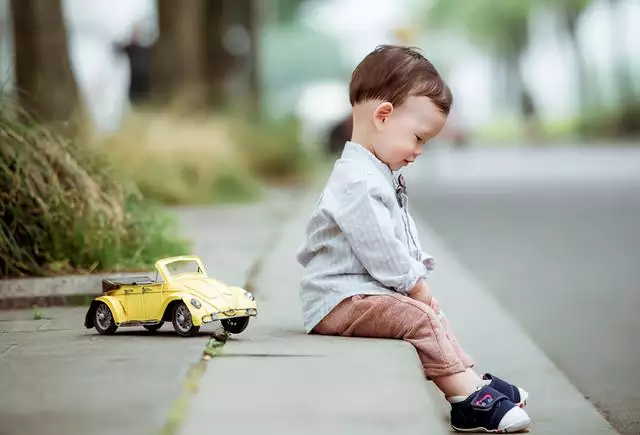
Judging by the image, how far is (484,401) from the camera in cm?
514

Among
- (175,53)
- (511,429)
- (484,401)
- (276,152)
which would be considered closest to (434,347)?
(484,401)

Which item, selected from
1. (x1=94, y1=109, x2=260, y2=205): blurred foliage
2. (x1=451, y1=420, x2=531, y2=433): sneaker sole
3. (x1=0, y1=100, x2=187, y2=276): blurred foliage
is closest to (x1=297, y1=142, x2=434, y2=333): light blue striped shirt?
(x1=451, y1=420, x2=531, y2=433): sneaker sole

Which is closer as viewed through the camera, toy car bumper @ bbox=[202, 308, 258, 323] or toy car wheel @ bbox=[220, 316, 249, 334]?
toy car bumper @ bbox=[202, 308, 258, 323]

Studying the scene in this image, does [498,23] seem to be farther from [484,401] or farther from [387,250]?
[484,401]

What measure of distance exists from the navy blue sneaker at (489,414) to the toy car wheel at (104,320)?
1.30 m

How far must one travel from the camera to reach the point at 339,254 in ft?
18.1

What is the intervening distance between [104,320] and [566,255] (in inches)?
268

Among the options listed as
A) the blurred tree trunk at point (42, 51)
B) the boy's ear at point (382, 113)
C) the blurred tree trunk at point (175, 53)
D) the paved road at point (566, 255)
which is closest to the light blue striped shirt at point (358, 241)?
the boy's ear at point (382, 113)

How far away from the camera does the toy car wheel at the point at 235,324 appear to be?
5523 mm

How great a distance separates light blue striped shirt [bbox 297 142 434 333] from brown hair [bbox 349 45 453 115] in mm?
214

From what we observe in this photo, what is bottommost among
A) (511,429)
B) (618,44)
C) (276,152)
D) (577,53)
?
(577,53)

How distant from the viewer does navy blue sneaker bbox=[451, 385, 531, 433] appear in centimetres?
512

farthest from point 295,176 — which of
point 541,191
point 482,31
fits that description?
point 482,31

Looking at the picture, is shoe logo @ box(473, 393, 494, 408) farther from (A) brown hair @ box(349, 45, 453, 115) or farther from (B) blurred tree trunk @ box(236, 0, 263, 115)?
(B) blurred tree trunk @ box(236, 0, 263, 115)
